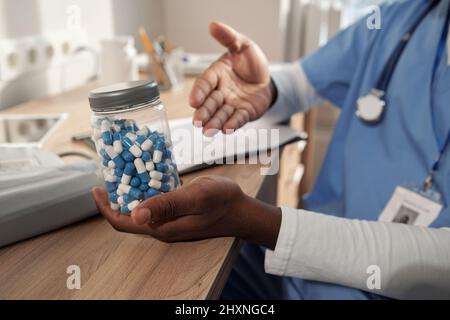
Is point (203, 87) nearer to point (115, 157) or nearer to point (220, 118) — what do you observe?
point (220, 118)

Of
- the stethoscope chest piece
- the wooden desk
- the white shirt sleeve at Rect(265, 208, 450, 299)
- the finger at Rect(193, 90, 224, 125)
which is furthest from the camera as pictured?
the stethoscope chest piece

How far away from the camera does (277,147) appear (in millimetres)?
812

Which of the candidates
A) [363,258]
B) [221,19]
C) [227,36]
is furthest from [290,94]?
[221,19]

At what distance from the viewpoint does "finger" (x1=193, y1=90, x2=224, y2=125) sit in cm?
70

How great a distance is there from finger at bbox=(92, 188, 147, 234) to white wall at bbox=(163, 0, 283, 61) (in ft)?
5.15

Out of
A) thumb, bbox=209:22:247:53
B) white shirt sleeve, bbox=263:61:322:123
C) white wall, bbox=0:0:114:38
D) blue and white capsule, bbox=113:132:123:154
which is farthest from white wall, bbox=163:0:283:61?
blue and white capsule, bbox=113:132:123:154

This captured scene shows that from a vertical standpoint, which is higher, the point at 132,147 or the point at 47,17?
the point at 47,17

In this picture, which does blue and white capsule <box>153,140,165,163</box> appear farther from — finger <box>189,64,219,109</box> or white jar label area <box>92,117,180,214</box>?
finger <box>189,64,219,109</box>

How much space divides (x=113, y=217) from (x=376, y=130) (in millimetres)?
569

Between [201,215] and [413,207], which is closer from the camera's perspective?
[201,215]

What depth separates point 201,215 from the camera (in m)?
0.48
